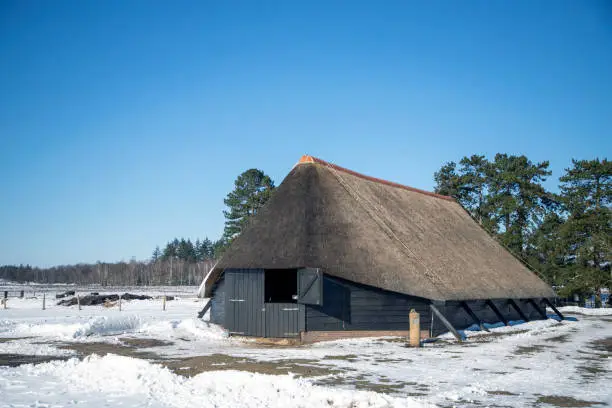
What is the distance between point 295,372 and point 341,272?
6.93m

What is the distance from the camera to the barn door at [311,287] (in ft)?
59.3

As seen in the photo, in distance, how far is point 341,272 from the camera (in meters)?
18.8

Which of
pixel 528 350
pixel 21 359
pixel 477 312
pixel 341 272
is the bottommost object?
pixel 528 350

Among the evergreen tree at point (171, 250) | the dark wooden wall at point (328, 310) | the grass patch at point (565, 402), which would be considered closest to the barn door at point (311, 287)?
A: the dark wooden wall at point (328, 310)

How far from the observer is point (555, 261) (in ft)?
141

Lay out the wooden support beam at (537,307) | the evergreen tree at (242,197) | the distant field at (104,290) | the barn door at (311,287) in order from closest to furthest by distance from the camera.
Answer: the barn door at (311,287), the wooden support beam at (537,307), the evergreen tree at (242,197), the distant field at (104,290)

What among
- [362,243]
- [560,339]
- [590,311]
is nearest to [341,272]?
[362,243]

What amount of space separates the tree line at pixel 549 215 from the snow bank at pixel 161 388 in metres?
31.6

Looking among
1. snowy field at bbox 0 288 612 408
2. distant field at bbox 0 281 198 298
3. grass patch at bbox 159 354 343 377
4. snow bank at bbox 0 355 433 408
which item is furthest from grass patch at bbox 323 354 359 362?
distant field at bbox 0 281 198 298

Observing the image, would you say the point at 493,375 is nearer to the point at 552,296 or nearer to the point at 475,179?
the point at 552,296

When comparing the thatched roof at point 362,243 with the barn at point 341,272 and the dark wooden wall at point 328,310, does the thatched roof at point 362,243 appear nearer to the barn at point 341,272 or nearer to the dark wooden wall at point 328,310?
the barn at point 341,272

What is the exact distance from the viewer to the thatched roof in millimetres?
19312

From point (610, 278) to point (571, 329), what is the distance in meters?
17.0

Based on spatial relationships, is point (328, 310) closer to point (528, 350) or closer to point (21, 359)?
point (528, 350)
